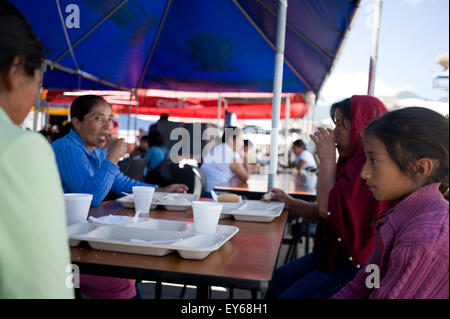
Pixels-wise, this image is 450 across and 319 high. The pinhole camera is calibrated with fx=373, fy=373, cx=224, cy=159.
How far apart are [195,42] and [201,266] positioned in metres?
5.34

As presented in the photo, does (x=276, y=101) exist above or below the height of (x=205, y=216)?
above

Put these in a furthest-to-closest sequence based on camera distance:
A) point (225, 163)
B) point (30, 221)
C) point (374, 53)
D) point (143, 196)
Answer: point (225, 163) < point (374, 53) < point (143, 196) < point (30, 221)

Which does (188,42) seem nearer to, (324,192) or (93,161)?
(93,161)

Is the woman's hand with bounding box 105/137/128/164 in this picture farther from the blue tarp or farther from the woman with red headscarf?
the blue tarp

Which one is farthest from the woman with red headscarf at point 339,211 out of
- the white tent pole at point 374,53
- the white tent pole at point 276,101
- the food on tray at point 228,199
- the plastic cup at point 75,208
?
the white tent pole at point 374,53

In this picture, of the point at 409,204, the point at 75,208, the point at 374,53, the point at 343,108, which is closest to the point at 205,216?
the point at 75,208

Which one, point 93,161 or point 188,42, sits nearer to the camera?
point 93,161

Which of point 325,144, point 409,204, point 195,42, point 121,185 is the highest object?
point 195,42

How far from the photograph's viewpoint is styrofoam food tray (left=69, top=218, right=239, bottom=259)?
110 cm

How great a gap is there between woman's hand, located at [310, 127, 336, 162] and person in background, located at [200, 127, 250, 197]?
2007mm

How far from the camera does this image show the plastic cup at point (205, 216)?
129cm

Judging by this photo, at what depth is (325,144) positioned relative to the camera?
1.96 meters

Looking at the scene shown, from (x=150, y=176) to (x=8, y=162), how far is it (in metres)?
3.78
